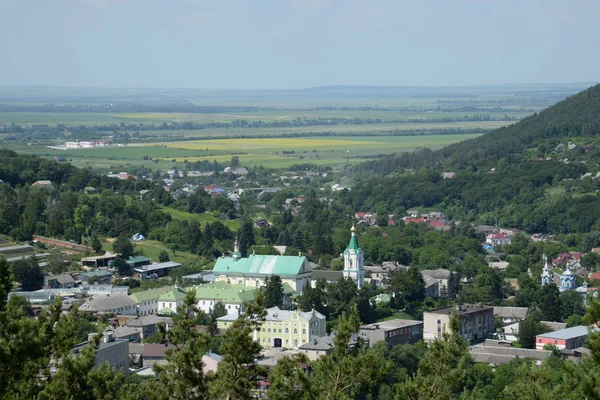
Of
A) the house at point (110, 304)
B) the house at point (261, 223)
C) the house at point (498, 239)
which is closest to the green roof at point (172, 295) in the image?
the house at point (110, 304)

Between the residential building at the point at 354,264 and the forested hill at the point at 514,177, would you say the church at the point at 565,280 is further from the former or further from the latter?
the forested hill at the point at 514,177

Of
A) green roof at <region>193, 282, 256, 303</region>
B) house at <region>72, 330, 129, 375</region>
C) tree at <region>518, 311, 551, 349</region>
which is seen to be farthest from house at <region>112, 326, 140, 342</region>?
tree at <region>518, 311, 551, 349</region>

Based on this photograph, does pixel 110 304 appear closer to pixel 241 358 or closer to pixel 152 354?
pixel 152 354

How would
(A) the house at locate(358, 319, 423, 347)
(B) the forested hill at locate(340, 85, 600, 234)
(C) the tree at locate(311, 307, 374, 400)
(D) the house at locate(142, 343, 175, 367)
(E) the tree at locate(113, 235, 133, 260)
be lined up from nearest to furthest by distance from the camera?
(C) the tree at locate(311, 307, 374, 400)
(D) the house at locate(142, 343, 175, 367)
(A) the house at locate(358, 319, 423, 347)
(E) the tree at locate(113, 235, 133, 260)
(B) the forested hill at locate(340, 85, 600, 234)

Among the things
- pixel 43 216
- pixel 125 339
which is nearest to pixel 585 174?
pixel 43 216

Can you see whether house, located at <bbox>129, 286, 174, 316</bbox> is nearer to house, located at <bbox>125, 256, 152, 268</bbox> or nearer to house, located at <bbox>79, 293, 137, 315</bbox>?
house, located at <bbox>79, 293, 137, 315</bbox>

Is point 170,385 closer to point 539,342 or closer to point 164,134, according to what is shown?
point 539,342
